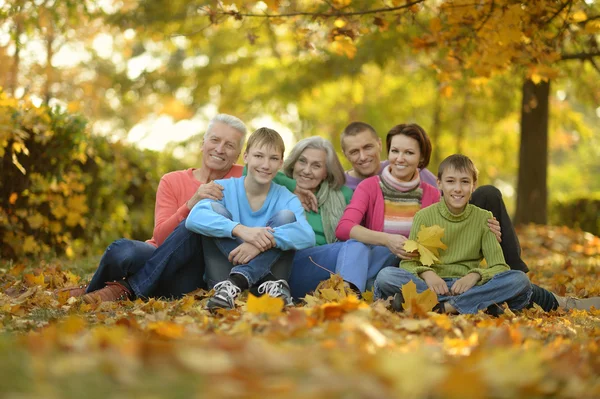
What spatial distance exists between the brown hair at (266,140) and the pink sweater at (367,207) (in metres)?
0.59

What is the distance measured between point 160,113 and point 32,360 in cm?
2025

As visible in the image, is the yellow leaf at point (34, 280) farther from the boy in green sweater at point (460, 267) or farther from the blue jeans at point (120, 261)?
the boy in green sweater at point (460, 267)

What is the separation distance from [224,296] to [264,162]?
91 cm

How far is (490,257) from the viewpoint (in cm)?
425

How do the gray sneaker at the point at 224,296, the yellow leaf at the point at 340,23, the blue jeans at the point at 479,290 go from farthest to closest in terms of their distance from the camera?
the yellow leaf at the point at 340,23 → the blue jeans at the point at 479,290 → the gray sneaker at the point at 224,296

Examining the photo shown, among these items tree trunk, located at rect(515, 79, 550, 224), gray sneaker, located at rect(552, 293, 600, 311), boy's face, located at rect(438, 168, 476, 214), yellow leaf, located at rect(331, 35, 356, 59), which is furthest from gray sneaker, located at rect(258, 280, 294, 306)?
tree trunk, located at rect(515, 79, 550, 224)

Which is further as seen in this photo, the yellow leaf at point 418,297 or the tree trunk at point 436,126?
the tree trunk at point 436,126

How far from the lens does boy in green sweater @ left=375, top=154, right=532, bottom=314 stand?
13.3 feet

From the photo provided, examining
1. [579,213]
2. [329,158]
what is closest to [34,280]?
[329,158]

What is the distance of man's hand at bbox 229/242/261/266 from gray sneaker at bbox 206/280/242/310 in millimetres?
176

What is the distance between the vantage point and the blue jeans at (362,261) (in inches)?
171

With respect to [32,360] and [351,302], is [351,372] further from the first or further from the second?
[351,302]

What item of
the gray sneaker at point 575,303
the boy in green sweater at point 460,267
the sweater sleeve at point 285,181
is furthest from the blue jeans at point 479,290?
the sweater sleeve at point 285,181

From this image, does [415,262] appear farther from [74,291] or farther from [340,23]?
[340,23]
